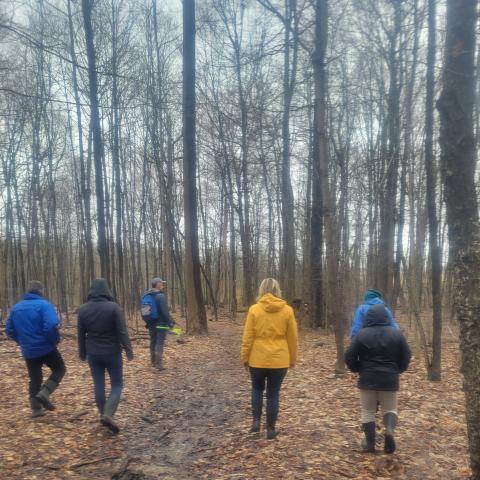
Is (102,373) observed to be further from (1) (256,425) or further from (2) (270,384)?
(2) (270,384)

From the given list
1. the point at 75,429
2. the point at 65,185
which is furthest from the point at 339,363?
the point at 65,185

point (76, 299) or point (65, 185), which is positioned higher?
point (65, 185)

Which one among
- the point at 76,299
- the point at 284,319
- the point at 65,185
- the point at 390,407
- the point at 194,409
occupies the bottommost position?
the point at 76,299

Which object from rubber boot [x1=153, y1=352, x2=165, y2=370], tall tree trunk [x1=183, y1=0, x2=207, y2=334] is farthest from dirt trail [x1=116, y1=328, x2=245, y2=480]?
tall tree trunk [x1=183, y1=0, x2=207, y2=334]

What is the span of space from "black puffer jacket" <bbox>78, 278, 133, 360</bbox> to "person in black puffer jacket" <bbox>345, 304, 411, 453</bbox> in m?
3.03

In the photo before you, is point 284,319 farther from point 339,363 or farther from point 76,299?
point 76,299

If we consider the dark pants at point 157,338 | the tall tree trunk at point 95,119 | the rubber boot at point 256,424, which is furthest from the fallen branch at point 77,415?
the tall tree trunk at point 95,119

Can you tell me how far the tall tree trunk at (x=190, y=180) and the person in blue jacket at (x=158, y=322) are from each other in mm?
5290

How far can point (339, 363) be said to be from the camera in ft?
31.0

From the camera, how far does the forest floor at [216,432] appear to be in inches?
197

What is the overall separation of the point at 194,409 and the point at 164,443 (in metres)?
1.53

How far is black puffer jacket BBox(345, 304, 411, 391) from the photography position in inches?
201

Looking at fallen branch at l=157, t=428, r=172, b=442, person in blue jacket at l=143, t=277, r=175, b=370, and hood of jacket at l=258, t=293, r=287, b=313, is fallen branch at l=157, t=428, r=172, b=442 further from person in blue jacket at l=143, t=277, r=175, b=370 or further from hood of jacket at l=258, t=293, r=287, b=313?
person in blue jacket at l=143, t=277, r=175, b=370

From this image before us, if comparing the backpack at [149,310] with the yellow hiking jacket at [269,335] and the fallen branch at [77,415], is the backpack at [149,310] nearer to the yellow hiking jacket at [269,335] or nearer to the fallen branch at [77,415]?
the fallen branch at [77,415]
